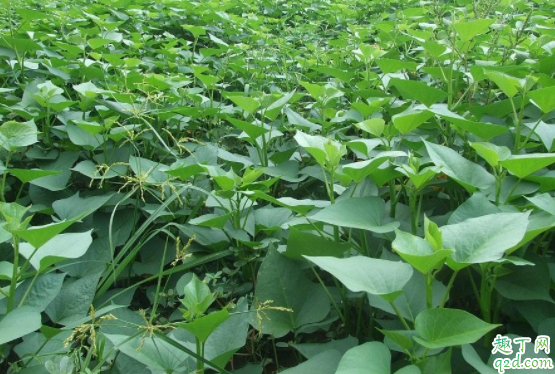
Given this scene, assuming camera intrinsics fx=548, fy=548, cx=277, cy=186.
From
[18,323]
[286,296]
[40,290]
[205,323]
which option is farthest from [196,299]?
[40,290]

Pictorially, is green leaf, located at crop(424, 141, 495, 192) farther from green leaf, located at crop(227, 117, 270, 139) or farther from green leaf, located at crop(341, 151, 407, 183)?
green leaf, located at crop(227, 117, 270, 139)

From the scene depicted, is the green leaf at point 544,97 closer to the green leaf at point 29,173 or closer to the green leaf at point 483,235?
the green leaf at point 483,235

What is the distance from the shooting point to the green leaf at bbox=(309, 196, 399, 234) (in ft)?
3.34

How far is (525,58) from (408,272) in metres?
1.50

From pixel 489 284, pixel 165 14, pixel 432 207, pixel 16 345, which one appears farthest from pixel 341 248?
pixel 165 14

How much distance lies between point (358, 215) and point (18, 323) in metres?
0.67

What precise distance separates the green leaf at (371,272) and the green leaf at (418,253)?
0.05 m

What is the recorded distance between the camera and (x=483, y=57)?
2.32m

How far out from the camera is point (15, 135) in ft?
4.78

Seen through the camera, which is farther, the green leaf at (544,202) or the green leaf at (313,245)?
the green leaf at (313,245)

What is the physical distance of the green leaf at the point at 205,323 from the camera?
923mm

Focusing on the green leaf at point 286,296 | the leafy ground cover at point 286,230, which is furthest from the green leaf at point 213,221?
the green leaf at point 286,296

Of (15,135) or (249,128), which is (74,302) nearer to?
(15,135)

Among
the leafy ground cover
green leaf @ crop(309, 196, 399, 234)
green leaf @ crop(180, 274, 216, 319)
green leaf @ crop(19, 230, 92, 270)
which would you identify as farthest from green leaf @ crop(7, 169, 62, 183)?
green leaf @ crop(309, 196, 399, 234)
